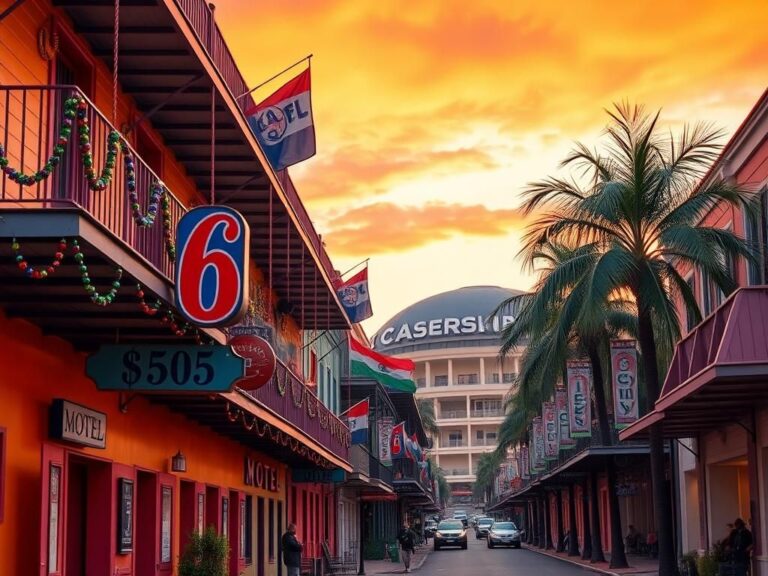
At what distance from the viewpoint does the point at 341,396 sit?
1858 inches

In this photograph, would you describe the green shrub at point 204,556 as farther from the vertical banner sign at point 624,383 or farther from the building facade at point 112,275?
the vertical banner sign at point 624,383

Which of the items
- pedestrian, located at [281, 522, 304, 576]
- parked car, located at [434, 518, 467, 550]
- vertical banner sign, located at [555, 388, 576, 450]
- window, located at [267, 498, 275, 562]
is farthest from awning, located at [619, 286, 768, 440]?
parked car, located at [434, 518, 467, 550]

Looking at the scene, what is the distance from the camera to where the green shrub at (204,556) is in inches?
685

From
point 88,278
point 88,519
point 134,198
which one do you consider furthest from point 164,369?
point 88,278

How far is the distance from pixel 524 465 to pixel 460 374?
9309 cm

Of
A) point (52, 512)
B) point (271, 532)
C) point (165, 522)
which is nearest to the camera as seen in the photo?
point (52, 512)

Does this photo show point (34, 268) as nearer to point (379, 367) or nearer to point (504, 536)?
point (379, 367)

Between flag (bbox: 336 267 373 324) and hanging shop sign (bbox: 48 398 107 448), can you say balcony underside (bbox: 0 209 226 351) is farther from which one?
flag (bbox: 336 267 373 324)

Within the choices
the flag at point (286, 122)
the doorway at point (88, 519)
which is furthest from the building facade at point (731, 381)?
the doorway at point (88, 519)

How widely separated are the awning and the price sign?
8.29 meters

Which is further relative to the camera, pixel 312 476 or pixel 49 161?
Answer: pixel 312 476

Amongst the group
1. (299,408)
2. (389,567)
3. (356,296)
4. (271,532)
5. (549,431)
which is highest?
(356,296)

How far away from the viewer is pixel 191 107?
16.6 meters

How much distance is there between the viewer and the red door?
41.2ft
